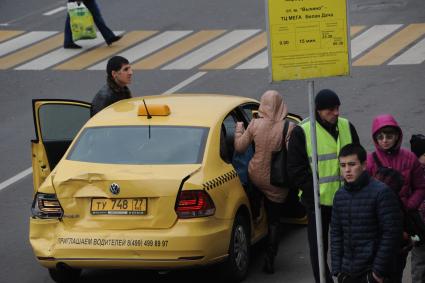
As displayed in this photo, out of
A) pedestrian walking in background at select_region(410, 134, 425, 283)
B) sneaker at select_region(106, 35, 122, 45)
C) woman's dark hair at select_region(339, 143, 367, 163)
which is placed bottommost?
sneaker at select_region(106, 35, 122, 45)

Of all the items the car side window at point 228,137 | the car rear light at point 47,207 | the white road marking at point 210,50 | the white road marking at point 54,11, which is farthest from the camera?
the white road marking at point 54,11

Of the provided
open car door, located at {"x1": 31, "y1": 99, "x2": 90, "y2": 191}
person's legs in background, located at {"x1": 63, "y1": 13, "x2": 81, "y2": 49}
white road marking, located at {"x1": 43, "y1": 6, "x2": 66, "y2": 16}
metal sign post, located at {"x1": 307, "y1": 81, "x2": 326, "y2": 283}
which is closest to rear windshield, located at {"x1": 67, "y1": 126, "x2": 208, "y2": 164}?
open car door, located at {"x1": 31, "y1": 99, "x2": 90, "y2": 191}

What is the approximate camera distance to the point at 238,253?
10.4m

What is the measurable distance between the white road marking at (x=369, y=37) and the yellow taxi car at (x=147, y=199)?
10884 mm

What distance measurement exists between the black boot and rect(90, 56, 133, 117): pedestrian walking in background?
7.81 feet

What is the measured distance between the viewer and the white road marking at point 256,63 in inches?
822

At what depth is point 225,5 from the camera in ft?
86.3

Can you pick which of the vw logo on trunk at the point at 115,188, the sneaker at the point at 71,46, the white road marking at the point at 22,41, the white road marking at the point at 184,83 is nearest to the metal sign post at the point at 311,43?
the vw logo on trunk at the point at 115,188

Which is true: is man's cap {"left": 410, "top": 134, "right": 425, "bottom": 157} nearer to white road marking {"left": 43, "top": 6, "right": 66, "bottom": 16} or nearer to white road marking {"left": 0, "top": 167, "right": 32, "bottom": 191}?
white road marking {"left": 0, "top": 167, "right": 32, "bottom": 191}

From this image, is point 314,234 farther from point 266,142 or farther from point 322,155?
point 266,142

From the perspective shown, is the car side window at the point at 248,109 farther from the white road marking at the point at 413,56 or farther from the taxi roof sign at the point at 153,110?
the white road marking at the point at 413,56

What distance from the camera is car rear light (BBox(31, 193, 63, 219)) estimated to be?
10.1 metres

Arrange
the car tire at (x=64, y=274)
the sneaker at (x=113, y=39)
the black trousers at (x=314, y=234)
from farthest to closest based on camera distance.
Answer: the sneaker at (x=113, y=39) → the car tire at (x=64, y=274) → the black trousers at (x=314, y=234)

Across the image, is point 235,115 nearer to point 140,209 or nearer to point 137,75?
point 140,209
